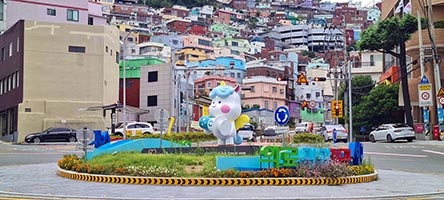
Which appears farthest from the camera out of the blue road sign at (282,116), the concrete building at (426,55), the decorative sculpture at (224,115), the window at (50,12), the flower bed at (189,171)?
the window at (50,12)

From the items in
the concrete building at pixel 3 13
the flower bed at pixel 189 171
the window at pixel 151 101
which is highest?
the concrete building at pixel 3 13

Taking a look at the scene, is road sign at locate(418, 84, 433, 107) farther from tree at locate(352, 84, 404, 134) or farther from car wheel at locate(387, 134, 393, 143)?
tree at locate(352, 84, 404, 134)

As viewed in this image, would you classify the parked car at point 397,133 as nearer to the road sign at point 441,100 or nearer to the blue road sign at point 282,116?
the road sign at point 441,100

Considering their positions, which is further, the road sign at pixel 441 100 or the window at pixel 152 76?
the window at pixel 152 76

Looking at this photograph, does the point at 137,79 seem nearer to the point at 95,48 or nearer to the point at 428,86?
the point at 95,48

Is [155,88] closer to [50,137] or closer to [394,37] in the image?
[50,137]

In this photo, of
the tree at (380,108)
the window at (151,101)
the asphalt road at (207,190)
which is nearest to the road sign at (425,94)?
the tree at (380,108)

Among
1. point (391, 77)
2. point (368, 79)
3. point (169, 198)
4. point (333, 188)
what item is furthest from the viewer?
point (368, 79)

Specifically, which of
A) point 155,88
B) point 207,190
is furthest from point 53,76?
point 207,190

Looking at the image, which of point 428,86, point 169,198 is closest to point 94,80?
point 428,86
